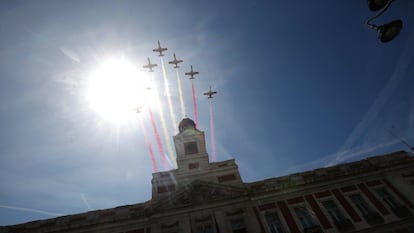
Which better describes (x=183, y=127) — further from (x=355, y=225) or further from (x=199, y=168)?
(x=355, y=225)

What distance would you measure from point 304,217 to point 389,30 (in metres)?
19.5

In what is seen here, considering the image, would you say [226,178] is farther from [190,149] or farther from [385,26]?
[385,26]

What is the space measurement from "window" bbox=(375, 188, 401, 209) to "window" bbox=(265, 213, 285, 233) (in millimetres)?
10755

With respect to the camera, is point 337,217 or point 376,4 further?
point 337,217

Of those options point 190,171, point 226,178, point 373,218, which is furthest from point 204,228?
point 373,218

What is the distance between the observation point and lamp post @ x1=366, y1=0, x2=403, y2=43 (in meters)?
5.12

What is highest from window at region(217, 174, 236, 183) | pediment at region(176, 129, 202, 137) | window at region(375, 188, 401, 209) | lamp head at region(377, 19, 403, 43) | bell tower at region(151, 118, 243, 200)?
pediment at region(176, 129, 202, 137)

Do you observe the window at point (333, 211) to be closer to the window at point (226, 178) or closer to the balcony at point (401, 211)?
the balcony at point (401, 211)

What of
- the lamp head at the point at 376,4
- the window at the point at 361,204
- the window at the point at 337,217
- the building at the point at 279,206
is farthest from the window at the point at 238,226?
the lamp head at the point at 376,4

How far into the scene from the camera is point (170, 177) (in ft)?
83.4

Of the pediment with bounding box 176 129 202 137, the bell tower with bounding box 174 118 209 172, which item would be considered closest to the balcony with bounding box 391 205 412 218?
the bell tower with bounding box 174 118 209 172

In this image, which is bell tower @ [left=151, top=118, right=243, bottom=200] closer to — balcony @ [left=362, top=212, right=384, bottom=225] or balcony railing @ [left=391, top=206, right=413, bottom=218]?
balcony @ [left=362, top=212, right=384, bottom=225]

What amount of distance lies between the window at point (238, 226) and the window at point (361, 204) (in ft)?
37.2

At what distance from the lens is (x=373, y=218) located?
759 inches
